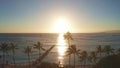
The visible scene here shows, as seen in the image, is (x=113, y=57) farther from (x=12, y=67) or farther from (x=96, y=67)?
(x=12, y=67)

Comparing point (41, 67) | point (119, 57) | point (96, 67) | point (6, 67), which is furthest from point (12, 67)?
point (119, 57)

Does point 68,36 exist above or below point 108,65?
above

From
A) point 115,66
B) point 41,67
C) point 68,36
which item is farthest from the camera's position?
point 68,36

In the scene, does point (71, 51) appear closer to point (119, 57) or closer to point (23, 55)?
point (119, 57)

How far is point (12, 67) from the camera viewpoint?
117 meters

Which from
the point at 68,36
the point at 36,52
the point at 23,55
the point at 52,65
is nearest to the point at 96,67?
the point at 52,65

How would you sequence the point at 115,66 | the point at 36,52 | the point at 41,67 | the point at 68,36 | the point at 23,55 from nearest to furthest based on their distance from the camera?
the point at 115,66, the point at 41,67, the point at 68,36, the point at 23,55, the point at 36,52

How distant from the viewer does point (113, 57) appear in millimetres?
88438

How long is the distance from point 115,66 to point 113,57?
12.3 feet

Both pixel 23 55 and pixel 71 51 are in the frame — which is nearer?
pixel 71 51

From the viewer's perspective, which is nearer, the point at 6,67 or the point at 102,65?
the point at 102,65

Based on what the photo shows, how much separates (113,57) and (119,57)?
2.09 m

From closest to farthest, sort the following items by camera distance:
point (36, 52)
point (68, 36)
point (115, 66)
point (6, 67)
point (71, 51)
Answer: point (115, 66)
point (71, 51)
point (6, 67)
point (68, 36)
point (36, 52)

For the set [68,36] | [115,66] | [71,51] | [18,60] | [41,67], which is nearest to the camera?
[115,66]
